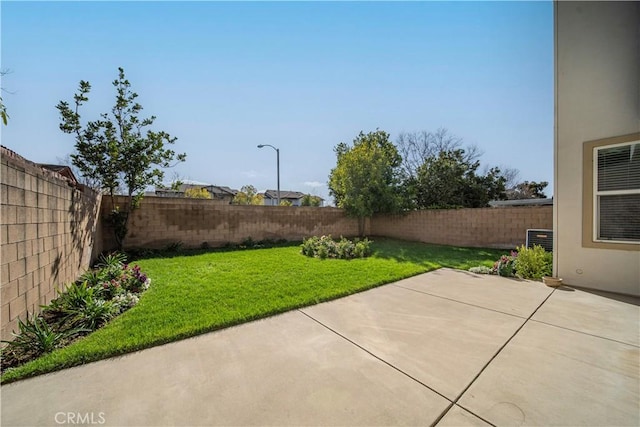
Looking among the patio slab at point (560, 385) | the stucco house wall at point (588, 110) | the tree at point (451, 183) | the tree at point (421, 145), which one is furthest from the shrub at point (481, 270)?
the tree at point (421, 145)

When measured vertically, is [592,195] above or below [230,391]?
above

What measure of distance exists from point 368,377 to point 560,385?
1.66 metres

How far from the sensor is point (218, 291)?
4484 millimetres

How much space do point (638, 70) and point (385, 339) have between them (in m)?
6.54

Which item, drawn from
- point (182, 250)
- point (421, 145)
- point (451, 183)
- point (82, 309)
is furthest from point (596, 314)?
point (421, 145)

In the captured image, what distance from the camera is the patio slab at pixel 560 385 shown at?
1.78 metres

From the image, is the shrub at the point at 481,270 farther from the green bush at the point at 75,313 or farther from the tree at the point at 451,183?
the tree at the point at 451,183

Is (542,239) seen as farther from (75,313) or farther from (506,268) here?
(75,313)

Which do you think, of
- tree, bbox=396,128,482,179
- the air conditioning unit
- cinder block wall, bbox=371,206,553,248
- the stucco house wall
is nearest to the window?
the stucco house wall

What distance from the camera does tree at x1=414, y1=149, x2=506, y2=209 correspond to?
15.9m

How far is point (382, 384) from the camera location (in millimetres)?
2111

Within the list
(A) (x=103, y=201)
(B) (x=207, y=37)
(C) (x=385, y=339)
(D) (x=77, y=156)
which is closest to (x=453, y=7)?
(B) (x=207, y=37)

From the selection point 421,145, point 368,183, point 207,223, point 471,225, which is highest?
point 421,145

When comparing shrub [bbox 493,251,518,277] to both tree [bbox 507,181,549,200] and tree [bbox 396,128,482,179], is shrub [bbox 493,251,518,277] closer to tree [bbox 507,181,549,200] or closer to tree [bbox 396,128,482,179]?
tree [bbox 396,128,482,179]
